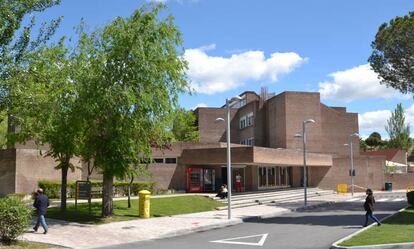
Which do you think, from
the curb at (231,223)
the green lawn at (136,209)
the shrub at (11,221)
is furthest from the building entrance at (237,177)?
the shrub at (11,221)

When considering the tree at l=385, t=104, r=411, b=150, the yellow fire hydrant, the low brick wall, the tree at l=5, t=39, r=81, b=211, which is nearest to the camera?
the tree at l=5, t=39, r=81, b=211

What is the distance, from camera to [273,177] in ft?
167

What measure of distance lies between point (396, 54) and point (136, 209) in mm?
18386

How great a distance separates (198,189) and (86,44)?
20.6 metres

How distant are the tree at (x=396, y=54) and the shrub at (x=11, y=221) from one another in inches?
941

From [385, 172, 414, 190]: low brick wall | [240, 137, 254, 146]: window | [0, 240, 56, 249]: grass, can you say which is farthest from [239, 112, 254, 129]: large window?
[0, 240, 56, 249]: grass

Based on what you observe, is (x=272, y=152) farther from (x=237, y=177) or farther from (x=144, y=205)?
(x=144, y=205)

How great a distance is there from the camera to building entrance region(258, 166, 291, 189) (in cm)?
4857

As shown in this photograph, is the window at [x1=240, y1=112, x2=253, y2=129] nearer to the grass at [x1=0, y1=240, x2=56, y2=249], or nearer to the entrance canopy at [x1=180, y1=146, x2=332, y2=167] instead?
the entrance canopy at [x1=180, y1=146, x2=332, y2=167]

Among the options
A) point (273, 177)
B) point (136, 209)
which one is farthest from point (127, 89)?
point (273, 177)

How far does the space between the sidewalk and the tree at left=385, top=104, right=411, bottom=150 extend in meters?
83.0

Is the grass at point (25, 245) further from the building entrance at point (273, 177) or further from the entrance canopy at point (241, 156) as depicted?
the building entrance at point (273, 177)

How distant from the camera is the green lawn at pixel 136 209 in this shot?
2397 centimetres

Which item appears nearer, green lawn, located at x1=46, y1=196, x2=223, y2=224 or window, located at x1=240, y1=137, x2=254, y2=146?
green lawn, located at x1=46, y1=196, x2=223, y2=224
